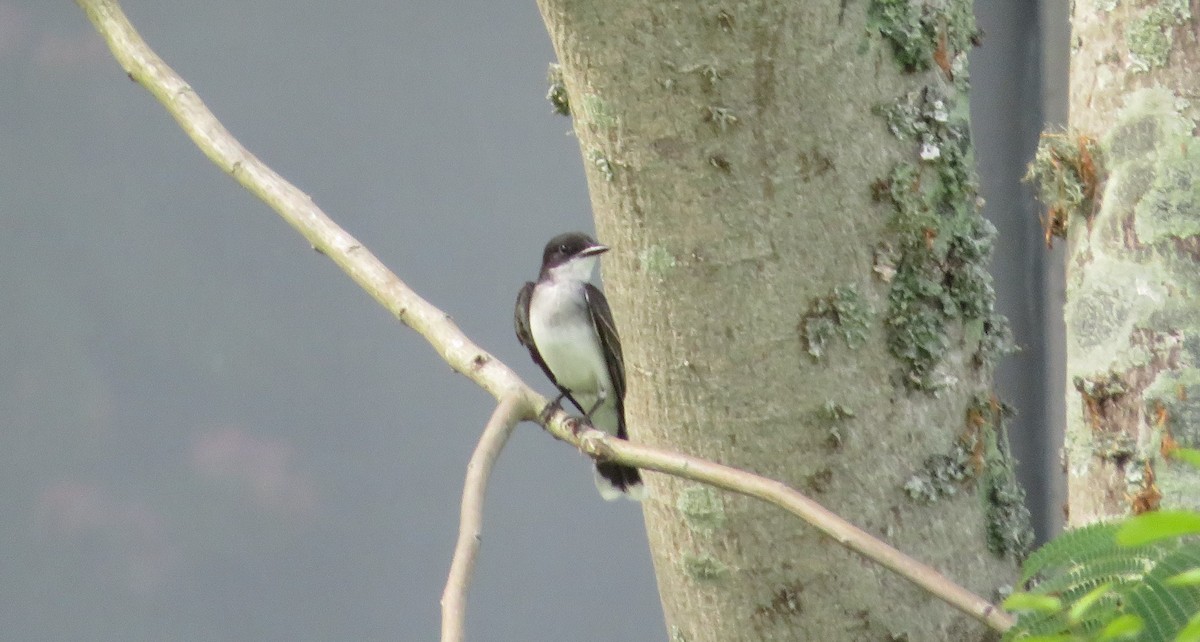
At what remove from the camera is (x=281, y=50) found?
13.3 ft

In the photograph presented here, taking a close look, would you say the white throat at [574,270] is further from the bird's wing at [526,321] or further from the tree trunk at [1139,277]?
the tree trunk at [1139,277]

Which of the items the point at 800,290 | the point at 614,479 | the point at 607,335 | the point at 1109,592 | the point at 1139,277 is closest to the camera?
the point at 1109,592

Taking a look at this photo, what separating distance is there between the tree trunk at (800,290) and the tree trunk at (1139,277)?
0.77ft

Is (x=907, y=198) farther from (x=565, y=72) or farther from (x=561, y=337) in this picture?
(x=561, y=337)

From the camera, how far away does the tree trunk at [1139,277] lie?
1.91 m

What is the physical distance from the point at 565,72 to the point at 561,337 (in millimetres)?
1322

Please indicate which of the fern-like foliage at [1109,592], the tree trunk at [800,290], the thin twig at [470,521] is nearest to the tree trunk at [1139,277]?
the tree trunk at [800,290]

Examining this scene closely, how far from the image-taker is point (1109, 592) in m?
1.04

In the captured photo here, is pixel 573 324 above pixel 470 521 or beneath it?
above

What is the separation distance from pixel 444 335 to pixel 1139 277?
1086 mm

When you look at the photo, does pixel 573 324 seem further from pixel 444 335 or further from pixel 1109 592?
pixel 1109 592

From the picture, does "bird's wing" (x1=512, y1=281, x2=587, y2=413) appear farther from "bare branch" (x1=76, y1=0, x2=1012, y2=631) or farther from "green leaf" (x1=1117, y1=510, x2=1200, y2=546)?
"green leaf" (x1=1117, y1=510, x2=1200, y2=546)

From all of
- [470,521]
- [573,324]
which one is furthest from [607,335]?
[470,521]

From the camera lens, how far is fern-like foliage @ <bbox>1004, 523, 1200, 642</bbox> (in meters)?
0.93
